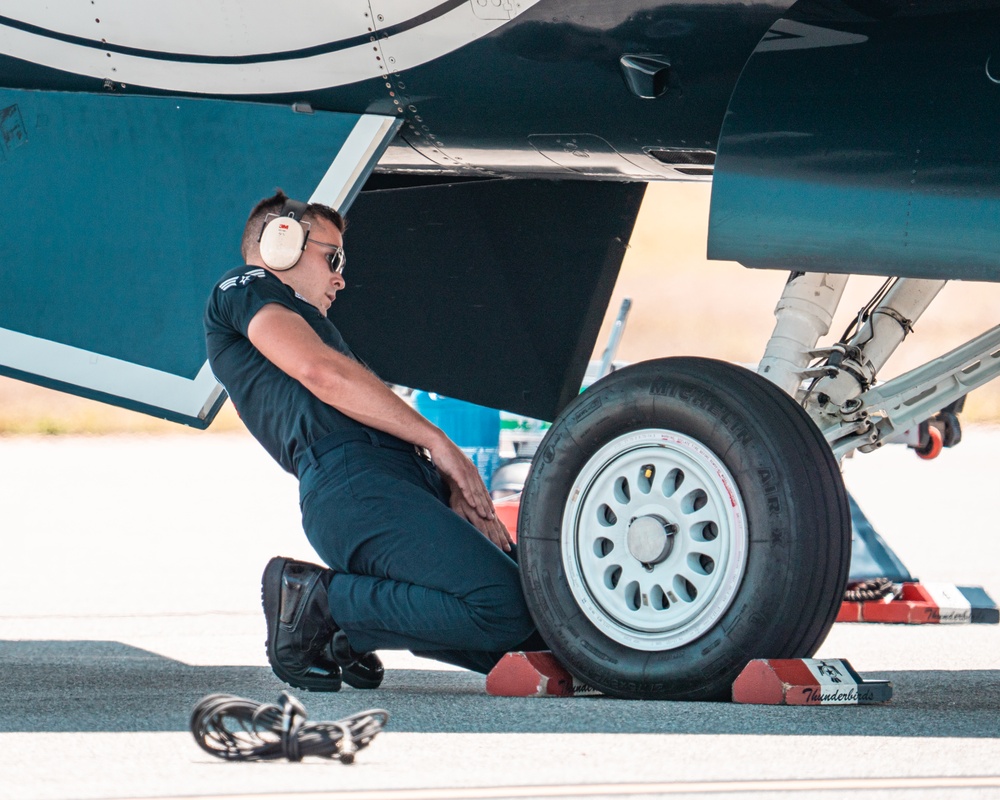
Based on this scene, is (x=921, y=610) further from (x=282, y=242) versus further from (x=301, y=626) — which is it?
(x=282, y=242)

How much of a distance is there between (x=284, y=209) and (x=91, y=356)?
76 cm

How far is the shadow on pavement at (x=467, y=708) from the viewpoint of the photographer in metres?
3.04

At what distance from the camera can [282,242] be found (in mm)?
3949

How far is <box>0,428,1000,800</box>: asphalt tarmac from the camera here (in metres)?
2.49

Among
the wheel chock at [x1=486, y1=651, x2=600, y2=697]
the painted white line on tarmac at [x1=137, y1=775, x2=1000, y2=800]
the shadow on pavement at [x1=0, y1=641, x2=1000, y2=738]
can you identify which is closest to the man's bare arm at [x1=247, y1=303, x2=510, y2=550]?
the wheel chock at [x1=486, y1=651, x2=600, y2=697]

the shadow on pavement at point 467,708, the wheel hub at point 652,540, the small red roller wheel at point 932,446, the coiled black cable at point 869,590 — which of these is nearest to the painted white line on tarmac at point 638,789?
the shadow on pavement at point 467,708

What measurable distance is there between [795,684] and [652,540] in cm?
45

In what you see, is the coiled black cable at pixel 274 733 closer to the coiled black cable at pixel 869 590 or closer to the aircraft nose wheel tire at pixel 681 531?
the aircraft nose wheel tire at pixel 681 531

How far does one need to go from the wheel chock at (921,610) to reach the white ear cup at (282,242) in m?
2.97

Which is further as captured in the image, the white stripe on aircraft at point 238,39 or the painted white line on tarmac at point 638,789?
the white stripe on aircraft at point 238,39

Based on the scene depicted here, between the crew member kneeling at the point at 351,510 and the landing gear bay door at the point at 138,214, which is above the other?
the landing gear bay door at the point at 138,214

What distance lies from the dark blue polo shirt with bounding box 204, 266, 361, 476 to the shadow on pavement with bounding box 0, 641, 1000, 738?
642mm

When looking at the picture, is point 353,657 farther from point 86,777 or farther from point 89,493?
point 89,493

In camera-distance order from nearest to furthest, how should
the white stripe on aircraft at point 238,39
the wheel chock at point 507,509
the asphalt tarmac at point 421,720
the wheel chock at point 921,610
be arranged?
the asphalt tarmac at point 421,720 → the white stripe on aircraft at point 238,39 → the wheel chock at point 921,610 → the wheel chock at point 507,509
